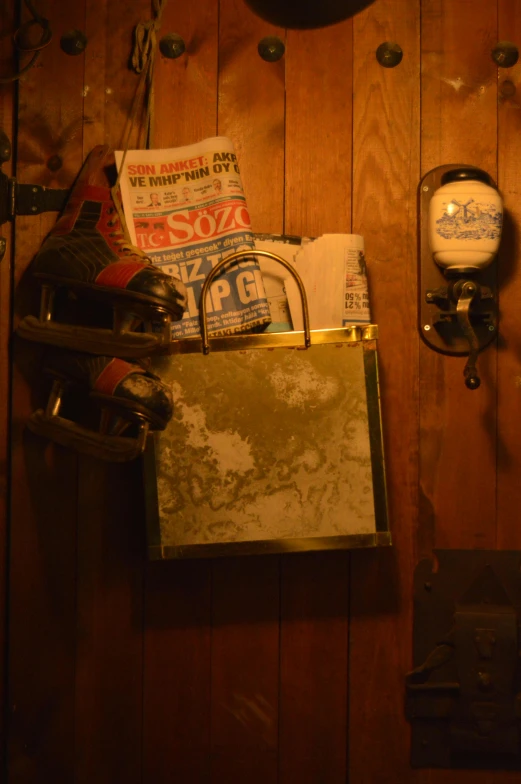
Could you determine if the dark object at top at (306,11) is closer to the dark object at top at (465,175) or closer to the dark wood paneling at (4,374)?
the dark object at top at (465,175)

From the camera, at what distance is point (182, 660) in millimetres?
1277

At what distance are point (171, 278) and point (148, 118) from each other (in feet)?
1.19

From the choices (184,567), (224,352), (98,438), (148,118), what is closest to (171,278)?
(224,352)

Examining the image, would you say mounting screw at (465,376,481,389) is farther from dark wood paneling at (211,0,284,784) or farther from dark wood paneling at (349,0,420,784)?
dark wood paneling at (211,0,284,784)

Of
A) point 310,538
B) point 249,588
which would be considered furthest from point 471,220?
point 249,588

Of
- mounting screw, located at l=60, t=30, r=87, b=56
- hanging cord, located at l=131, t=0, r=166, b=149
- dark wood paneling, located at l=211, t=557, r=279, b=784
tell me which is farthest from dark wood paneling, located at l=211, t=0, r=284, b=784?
mounting screw, located at l=60, t=30, r=87, b=56

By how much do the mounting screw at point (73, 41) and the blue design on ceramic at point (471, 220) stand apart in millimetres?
665

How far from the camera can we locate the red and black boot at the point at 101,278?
3.50 feet

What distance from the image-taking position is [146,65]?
128 cm

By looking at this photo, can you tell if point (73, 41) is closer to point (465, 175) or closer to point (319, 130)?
point (319, 130)

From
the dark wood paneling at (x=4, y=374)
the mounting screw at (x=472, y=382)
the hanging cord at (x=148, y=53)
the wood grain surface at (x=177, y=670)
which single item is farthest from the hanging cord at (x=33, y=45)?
the mounting screw at (x=472, y=382)

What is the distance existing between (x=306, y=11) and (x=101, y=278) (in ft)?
1.46

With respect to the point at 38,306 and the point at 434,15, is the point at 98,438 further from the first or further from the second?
the point at 434,15

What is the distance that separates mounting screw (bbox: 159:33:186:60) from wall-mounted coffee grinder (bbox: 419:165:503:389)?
18.3 inches
